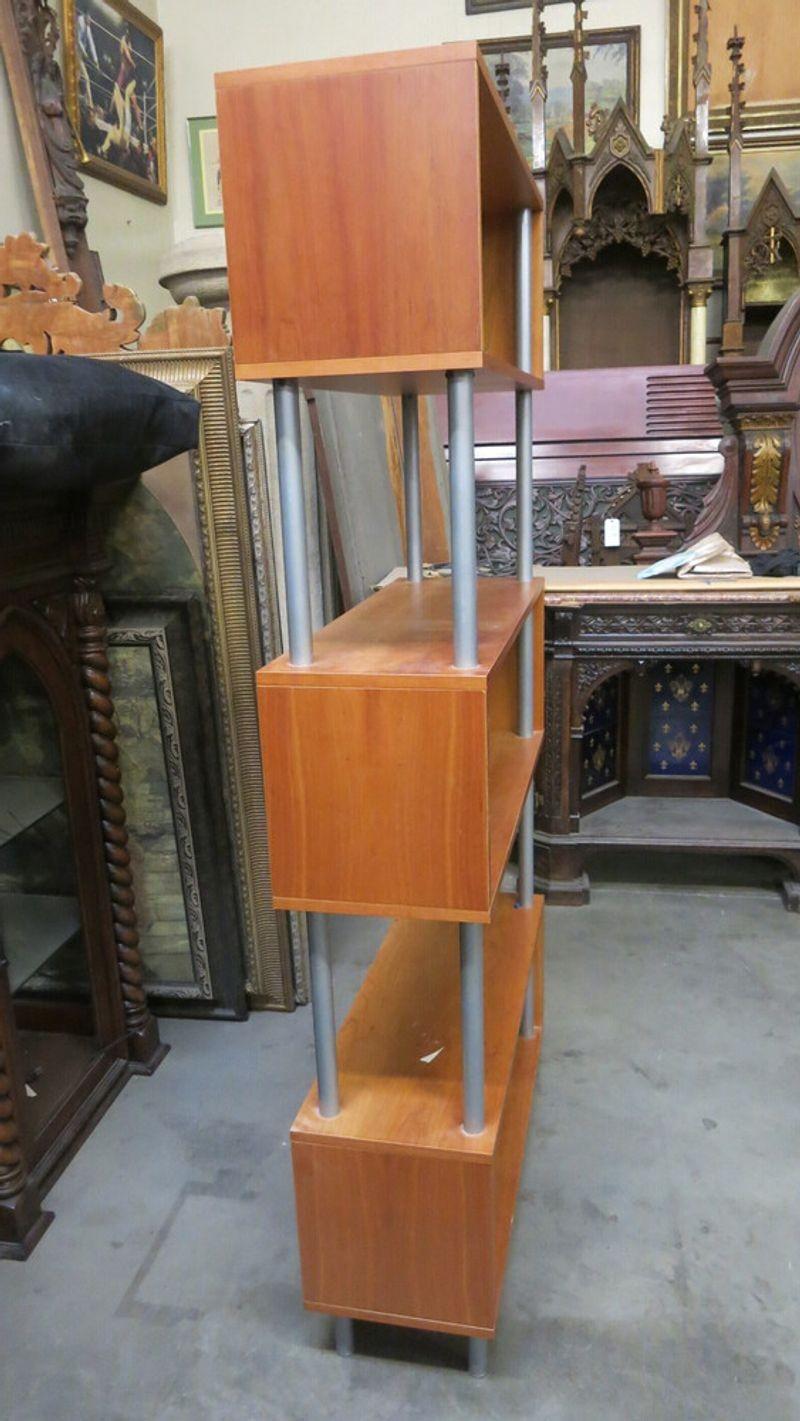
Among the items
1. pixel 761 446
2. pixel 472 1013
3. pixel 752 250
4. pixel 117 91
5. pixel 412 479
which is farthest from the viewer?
pixel 752 250

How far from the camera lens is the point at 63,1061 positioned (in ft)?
6.56

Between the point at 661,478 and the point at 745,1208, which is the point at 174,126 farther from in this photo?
the point at 745,1208

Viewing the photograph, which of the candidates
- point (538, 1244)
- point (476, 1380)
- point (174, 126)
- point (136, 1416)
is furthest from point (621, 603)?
point (174, 126)

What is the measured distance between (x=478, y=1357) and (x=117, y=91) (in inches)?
156

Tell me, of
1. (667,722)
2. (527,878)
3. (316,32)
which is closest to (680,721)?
(667,722)

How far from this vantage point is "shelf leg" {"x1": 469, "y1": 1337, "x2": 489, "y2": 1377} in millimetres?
1384

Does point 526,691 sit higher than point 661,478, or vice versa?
point 661,478

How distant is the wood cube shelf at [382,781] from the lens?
1131 millimetres

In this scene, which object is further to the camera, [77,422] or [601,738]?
[601,738]

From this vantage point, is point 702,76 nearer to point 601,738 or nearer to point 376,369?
point 601,738

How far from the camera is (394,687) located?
113cm

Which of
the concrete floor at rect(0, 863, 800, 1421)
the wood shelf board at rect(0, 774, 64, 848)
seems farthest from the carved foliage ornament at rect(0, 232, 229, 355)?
the concrete floor at rect(0, 863, 800, 1421)

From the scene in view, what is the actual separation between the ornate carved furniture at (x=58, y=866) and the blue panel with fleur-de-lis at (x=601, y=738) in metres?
1.42

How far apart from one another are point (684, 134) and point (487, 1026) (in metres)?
3.48
